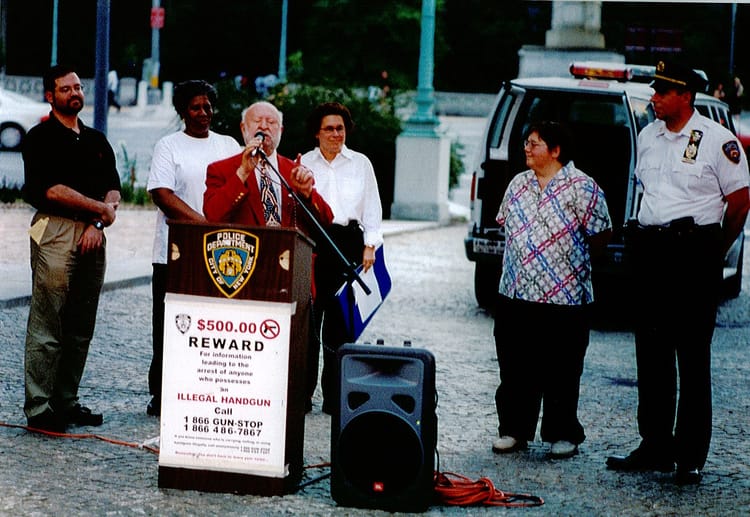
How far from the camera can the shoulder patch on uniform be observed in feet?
20.6

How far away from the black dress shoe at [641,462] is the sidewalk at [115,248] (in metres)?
5.95

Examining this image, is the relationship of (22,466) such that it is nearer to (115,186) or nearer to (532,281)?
(115,186)

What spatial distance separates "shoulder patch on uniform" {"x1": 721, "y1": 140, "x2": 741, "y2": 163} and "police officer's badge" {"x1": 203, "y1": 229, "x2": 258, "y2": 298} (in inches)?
88.2

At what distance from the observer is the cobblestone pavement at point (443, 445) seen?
5633 mm

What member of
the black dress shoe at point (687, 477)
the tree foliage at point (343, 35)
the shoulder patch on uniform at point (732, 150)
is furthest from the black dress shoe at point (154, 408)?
the tree foliage at point (343, 35)

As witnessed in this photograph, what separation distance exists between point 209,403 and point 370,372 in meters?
0.69

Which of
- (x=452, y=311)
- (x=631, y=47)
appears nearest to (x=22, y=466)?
(x=452, y=311)

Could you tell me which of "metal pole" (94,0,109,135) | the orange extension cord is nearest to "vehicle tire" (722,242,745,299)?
"metal pole" (94,0,109,135)

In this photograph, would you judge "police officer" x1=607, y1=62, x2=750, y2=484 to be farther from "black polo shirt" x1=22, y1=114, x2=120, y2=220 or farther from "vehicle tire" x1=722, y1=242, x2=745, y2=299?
"vehicle tire" x1=722, y1=242, x2=745, y2=299

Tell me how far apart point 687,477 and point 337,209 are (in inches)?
96.5

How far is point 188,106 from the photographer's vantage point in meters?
7.24

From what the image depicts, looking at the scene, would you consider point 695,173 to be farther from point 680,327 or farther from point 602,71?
point 602,71

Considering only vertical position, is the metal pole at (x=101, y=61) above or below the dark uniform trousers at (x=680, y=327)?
above

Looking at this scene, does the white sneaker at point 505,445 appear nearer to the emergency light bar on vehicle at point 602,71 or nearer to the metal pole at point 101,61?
the emergency light bar on vehicle at point 602,71
